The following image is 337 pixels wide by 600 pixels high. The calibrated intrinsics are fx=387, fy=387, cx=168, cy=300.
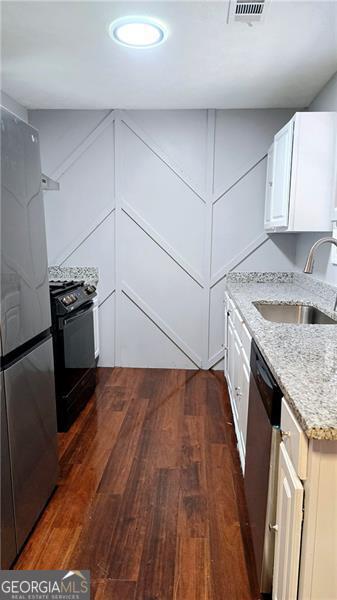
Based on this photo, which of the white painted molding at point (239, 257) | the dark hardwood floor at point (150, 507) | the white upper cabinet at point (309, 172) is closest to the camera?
the dark hardwood floor at point (150, 507)

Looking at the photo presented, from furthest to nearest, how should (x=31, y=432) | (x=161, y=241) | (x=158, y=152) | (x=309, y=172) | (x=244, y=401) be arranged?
(x=161, y=241)
(x=158, y=152)
(x=309, y=172)
(x=244, y=401)
(x=31, y=432)

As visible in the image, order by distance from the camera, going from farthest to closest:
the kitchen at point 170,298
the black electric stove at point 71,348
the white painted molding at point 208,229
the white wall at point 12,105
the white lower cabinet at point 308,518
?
1. the white painted molding at point 208,229
2. the white wall at point 12,105
3. the black electric stove at point 71,348
4. the kitchen at point 170,298
5. the white lower cabinet at point 308,518

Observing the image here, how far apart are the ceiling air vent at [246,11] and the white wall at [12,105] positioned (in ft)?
6.46

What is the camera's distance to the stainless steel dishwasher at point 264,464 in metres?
1.21

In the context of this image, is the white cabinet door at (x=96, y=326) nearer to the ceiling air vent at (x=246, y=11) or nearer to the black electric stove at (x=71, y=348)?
the black electric stove at (x=71, y=348)

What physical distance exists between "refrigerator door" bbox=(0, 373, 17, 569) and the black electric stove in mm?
1148

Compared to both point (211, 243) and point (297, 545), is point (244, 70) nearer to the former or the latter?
point (211, 243)

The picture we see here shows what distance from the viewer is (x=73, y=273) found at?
12.7 feet

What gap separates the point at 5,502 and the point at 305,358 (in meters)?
1.24

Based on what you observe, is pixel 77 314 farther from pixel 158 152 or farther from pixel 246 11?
pixel 246 11

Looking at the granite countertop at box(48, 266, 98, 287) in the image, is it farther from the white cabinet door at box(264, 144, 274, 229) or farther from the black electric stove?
the white cabinet door at box(264, 144, 274, 229)

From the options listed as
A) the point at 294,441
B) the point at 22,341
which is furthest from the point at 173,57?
the point at 294,441

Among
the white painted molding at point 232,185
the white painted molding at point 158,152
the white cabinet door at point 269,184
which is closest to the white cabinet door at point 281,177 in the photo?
the white cabinet door at point 269,184

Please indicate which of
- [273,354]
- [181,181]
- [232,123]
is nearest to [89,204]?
[181,181]
